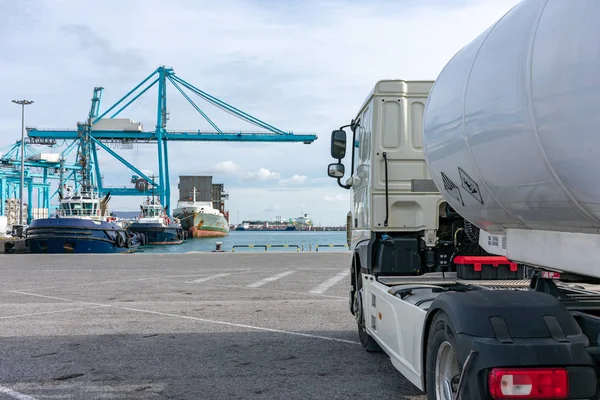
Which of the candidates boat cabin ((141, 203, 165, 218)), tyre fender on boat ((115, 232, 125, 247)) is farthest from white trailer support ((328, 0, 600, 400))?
boat cabin ((141, 203, 165, 218))

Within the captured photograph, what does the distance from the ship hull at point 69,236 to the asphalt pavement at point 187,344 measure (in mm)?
23473

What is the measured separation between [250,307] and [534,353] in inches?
298

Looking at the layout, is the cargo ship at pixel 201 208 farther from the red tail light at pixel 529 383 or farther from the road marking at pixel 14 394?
the red tail light at pixel 529 383

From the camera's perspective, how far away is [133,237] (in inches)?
1822

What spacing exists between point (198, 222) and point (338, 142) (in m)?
70.7

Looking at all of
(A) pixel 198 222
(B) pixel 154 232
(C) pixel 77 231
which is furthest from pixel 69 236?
(A) pixel 198 222

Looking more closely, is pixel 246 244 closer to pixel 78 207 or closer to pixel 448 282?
pixel 78 207

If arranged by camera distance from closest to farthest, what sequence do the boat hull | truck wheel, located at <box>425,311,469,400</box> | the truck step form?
truck wheel, located at <box>425,311,469,400</box> → the truck step → the boat hull

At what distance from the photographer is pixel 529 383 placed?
2898 mm

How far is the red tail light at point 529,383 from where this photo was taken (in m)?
2.89

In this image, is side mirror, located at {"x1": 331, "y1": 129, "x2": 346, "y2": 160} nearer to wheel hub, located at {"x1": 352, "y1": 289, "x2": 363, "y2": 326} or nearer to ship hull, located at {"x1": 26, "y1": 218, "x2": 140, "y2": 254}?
wheel hub, located at {"x1": 352, "y1": 289, "x2": 363, "y2": 326}

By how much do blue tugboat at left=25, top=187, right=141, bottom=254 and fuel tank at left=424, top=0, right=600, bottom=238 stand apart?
3565cm

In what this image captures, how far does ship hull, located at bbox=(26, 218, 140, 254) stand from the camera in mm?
36219

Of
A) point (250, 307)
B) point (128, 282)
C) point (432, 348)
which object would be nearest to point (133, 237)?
point (128, 282)
